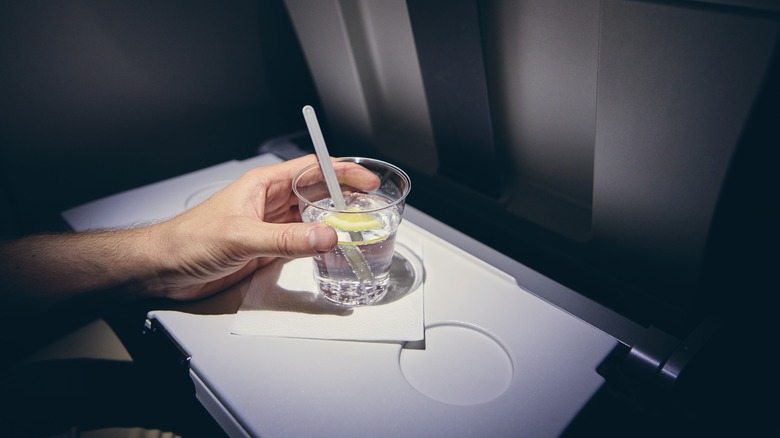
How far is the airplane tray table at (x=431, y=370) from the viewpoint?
559 mm

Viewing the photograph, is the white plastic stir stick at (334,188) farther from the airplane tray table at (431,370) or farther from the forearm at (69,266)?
the forearm at (69,266)

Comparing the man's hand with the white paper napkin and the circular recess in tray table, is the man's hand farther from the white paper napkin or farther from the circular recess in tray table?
the circular recess in tray table

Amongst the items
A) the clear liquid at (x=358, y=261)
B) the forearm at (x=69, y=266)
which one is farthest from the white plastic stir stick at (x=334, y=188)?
the forearm at (x=69, y=266)

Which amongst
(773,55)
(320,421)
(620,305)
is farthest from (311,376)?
(773,55)

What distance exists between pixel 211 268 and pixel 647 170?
0.55 m

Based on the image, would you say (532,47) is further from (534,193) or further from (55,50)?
(55,50)

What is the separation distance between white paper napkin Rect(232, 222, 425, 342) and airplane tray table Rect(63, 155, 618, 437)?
0.5 inches

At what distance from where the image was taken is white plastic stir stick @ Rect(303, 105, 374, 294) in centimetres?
69

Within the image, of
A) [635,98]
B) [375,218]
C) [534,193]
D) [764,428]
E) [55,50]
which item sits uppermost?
[55,50]

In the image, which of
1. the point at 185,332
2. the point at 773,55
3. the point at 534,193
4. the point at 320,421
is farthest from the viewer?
the point at 534,193

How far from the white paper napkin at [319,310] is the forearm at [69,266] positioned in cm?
20

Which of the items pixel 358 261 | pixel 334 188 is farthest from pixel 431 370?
pixel 334 188

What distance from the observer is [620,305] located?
75 cm

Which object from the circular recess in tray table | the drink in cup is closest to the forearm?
the drink in cup
